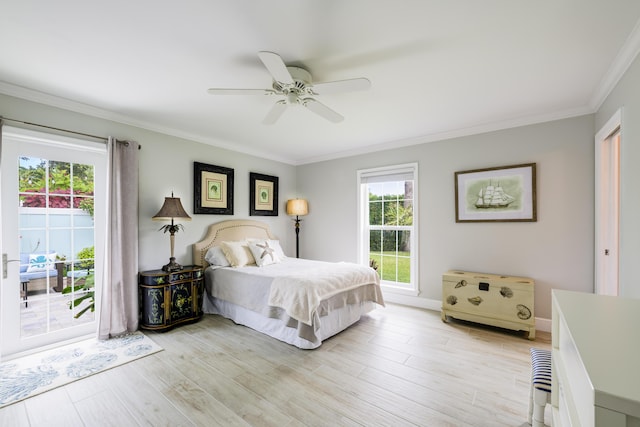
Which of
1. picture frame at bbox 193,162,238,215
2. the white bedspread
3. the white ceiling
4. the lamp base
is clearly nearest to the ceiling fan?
the white ceiling

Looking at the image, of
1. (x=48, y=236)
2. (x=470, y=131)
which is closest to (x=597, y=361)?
(x=470, y=131)

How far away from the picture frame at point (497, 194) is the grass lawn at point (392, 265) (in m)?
1.04

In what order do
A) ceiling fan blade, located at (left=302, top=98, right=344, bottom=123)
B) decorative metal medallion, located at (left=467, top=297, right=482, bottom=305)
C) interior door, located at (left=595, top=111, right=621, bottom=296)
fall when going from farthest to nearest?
decorative metal medallion, located at (left=467, top=297, right=482, bottom=305) < interior door, located at (left=595, top=111, right=621, bottom=296) < ceiling fan blade, located at (left=302, top=98, right=344, bottom=123)

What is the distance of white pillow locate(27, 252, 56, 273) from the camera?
265cm

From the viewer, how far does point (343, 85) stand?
198 cm

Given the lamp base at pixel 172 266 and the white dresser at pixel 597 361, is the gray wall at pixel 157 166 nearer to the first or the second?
the lamp base at pixel 172 266

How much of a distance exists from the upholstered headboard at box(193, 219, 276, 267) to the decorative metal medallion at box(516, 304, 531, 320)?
3.66 meters

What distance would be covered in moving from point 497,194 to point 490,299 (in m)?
1.28

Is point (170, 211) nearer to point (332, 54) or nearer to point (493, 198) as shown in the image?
point (332, 54)

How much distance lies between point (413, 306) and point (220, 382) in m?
2.85

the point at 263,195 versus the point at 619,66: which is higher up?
the point at 619,66

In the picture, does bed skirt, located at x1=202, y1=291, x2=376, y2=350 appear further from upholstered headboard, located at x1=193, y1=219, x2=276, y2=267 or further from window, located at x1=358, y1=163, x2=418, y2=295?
window, located at x1=358, y1=163, x2=418, y2=295

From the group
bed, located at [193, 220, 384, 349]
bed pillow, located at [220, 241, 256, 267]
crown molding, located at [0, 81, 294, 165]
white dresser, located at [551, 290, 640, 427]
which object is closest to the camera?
white dresser, located at [551, 290, 640, 427]

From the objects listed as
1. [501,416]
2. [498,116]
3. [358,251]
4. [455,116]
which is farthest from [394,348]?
[498,116]
